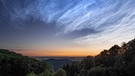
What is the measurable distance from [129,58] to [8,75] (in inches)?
4203

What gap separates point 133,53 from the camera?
366ft

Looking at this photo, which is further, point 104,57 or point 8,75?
point 8,75

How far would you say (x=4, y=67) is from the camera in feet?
636

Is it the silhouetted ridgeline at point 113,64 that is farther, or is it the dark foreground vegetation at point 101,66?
the dark foreground vegetation at point 101,66

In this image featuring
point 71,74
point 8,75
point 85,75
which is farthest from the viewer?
point 8,75

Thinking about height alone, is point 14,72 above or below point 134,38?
below

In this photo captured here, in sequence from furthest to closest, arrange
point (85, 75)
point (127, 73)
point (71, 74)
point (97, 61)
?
point (71, 74) → point (97, 61) → point (85, 75) → point (127, 73)

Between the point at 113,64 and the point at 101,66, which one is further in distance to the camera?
the point at 113,64

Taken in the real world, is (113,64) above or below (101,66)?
above

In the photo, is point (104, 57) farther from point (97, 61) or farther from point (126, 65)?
point (126, 65)

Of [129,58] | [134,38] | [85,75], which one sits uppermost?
[134,38]

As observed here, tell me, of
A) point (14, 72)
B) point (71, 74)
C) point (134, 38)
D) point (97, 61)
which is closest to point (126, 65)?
point (134, 38)

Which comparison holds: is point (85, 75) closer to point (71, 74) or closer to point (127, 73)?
point (127, 73)

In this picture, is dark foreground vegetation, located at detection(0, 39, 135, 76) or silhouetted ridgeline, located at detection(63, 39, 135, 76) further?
dark foreground vegetation, located at detection(0, 39, 135, 76)
